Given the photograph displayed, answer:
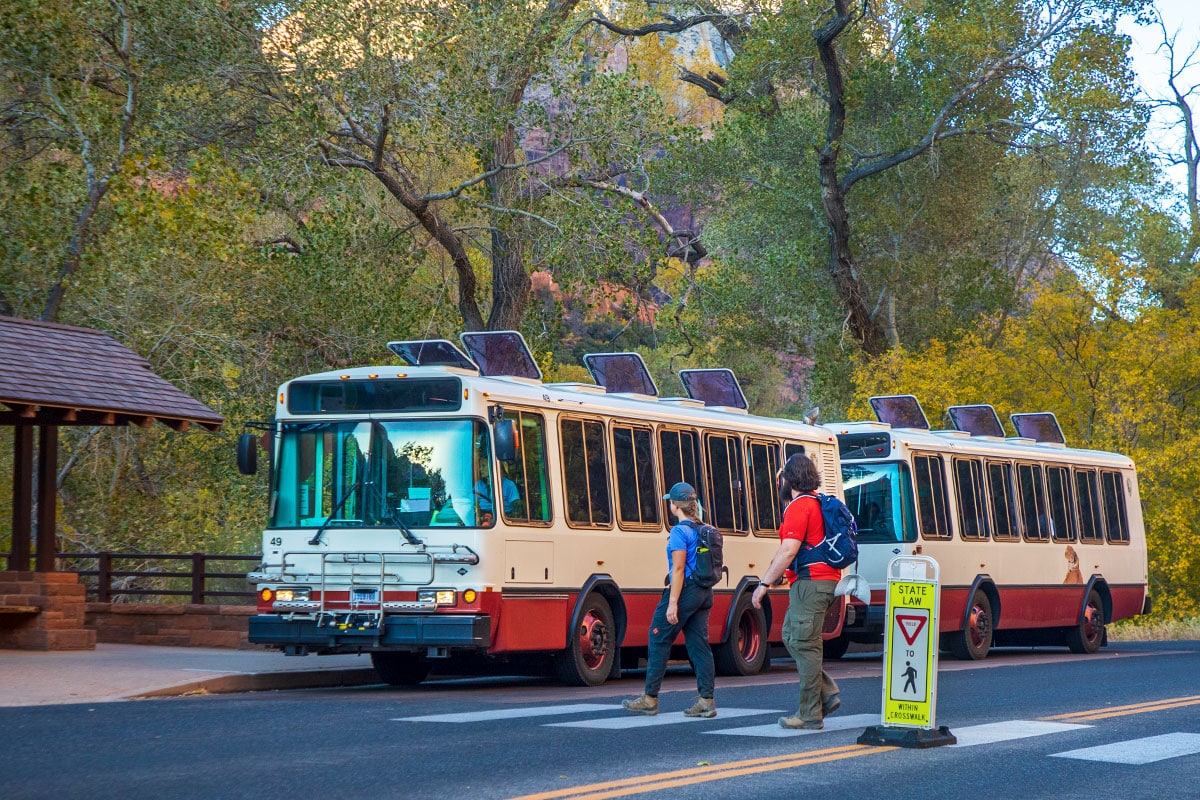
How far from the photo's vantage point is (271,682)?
51.9 feet

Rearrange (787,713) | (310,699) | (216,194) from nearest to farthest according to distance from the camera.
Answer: (787,713) < (310,699) < (216,194)

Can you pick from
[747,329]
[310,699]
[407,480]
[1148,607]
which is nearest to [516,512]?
[407,480]

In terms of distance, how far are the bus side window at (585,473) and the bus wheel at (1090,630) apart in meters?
12.0

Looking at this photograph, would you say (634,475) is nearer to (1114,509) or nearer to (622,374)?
(622,374)

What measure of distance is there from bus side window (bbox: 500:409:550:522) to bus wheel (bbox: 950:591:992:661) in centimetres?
922

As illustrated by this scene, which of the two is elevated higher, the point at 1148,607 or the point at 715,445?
the point at 715,445

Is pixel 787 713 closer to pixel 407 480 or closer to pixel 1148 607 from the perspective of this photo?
pixel 407 480

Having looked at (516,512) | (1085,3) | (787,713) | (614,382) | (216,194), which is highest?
(1085,3)

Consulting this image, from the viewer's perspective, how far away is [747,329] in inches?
1590

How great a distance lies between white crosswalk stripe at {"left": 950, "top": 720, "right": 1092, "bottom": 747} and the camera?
11.2m

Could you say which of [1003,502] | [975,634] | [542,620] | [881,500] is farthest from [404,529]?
[1003,502]

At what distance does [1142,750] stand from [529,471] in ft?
21.4

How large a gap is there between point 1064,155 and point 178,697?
94.6 ft

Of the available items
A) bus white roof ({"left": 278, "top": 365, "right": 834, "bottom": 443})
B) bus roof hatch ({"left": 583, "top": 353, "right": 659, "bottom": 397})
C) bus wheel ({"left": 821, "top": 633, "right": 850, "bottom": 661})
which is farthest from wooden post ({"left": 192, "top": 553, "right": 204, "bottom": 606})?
bus wheel ({"left": 821, "top": 633, "right": 850, "bottom": 661})
